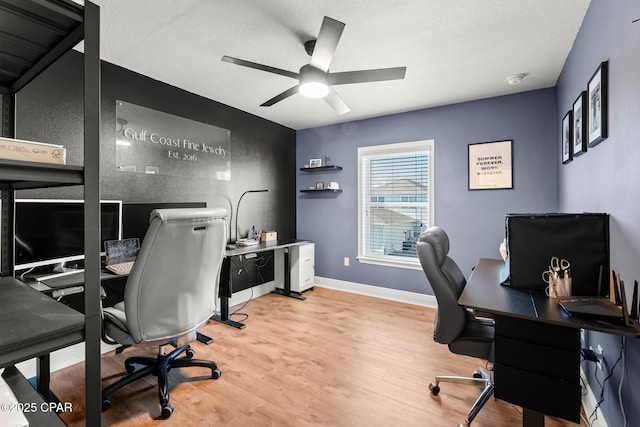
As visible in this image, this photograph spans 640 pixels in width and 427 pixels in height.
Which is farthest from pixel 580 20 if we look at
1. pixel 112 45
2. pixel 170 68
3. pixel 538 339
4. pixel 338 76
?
pixel 112 45

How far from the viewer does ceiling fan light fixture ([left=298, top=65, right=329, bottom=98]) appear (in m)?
2.11

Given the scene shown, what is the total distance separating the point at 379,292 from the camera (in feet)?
13.4

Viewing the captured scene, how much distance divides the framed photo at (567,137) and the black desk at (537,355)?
5.11 ft

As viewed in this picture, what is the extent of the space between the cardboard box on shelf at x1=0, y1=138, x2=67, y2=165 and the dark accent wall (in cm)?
204

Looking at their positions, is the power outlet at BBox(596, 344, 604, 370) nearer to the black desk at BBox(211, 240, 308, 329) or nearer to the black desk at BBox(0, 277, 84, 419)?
the black desk at BBox(0, 277, 84, 419)

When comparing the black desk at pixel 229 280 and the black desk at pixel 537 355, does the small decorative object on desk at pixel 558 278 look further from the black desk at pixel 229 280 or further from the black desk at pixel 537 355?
the black desk at pixel 229 280

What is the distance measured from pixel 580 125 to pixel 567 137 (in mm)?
515

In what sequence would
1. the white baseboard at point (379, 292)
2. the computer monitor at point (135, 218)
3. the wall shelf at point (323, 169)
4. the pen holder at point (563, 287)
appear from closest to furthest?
the pen holder at point (563, 287), the computer monitor at point (135, 218), the white baseboard at point (379, 292), the wall shelf at point (323, 169)

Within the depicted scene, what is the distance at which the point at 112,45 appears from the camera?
7.48 feet

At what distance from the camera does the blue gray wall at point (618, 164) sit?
1.26 m

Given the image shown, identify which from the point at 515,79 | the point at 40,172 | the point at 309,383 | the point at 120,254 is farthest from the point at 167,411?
the point at 515,79

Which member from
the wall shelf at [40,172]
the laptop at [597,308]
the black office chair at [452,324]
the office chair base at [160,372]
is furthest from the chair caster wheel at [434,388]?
the wall shelf at [40,172]

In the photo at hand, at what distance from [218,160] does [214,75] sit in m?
1.04

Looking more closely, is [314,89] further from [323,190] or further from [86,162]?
[323,190]
